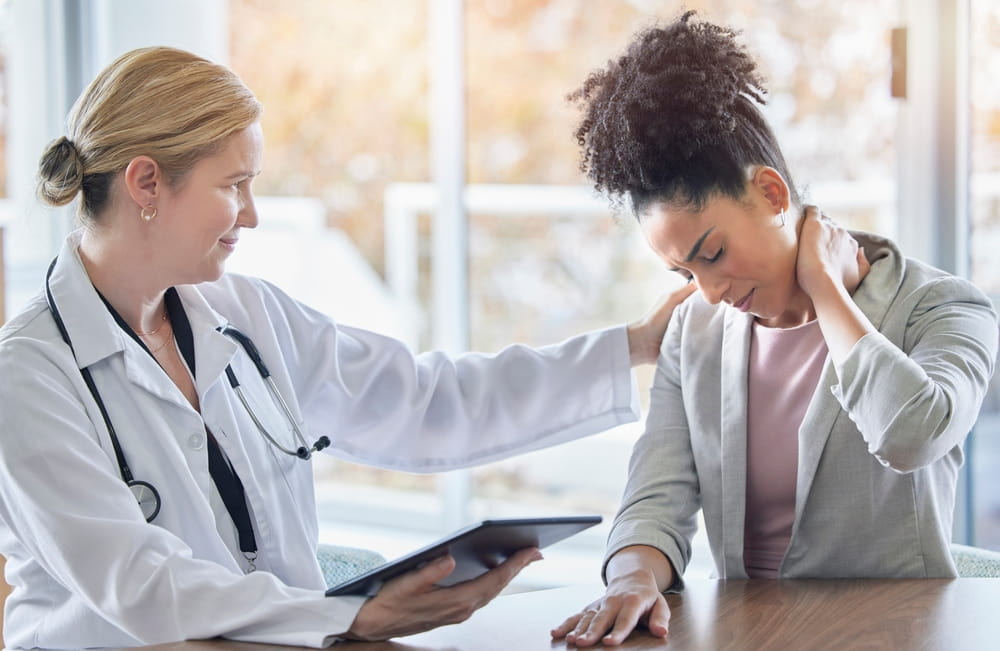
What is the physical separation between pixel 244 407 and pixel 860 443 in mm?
939

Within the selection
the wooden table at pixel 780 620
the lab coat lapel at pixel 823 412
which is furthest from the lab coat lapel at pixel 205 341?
the lab coat lapel at pixel 823 412

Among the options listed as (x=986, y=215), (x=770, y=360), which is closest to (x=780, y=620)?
(x=770, y=360)

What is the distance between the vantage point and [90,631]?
60.4 inches

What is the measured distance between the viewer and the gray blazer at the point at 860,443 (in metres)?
1.49

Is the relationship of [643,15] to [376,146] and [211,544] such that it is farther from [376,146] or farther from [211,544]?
[211,544]

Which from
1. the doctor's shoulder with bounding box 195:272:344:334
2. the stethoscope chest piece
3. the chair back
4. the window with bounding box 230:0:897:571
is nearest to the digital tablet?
the stethoscope chest piece

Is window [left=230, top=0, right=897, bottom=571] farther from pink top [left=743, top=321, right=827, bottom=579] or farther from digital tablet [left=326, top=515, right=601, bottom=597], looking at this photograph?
digital tablet [left=326, top=515, right=601, bottom=597]

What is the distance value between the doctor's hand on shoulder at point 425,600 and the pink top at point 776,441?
1.75ft

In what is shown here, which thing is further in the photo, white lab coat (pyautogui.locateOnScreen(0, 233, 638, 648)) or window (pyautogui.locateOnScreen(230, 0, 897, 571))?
window (pyautogui.locateOnScreen(230, 0, 897, 571))

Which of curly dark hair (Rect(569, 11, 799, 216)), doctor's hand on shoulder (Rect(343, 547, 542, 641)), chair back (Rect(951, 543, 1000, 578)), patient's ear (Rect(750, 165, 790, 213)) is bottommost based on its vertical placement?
chair back (Rect(951, 543, 1000, 578))

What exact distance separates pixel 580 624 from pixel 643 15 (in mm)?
2420

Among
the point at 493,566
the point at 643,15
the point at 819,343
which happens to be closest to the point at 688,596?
the point at 493,566

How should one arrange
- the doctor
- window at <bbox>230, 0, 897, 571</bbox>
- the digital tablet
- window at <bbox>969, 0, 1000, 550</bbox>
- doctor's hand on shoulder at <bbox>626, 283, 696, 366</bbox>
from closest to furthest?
the digital tablet < the doctor < doctor's hand on shoulder at <bbox>626, 283, 696, 366</bbox> < window at <bbox>969, 0, 1000, 550</bbox> < window at <bbox>230, 0, 897, 571</bbox>

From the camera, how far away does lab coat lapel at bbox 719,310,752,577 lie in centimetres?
167
